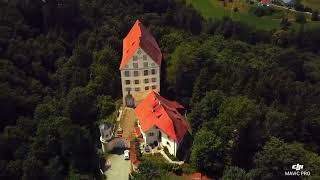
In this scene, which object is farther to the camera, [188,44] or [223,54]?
[223,54]

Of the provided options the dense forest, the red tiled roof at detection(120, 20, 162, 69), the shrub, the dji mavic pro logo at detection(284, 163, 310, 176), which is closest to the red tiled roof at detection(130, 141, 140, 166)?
the dense forest

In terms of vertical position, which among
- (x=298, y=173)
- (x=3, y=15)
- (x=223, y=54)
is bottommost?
(x=298, y=173)

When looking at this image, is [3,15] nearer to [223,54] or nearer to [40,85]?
[40,85]

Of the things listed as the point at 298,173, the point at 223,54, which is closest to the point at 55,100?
the point at 223,54

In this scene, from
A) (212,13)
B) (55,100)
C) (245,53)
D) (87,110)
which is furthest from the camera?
(212,13)

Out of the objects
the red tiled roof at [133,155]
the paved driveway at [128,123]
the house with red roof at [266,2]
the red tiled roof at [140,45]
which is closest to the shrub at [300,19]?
the house with red roof at [266,2]

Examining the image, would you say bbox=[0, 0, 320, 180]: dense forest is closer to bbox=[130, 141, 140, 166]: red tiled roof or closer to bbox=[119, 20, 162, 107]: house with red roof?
bbox=[119, 20, 162, 107]: house with red roof

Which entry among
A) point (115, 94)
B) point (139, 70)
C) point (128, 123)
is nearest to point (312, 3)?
point (115, 94)
